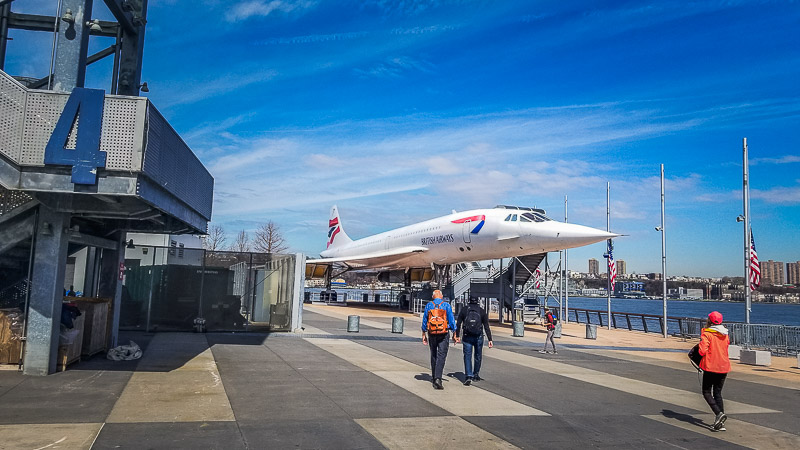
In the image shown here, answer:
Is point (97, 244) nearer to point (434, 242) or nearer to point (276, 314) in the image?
point (276, 314)

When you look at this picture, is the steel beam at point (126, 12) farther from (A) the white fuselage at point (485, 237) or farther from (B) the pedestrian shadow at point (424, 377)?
(A) the white fuselage at point (485, 237)

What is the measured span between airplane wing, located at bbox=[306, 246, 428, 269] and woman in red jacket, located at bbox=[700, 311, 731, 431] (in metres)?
24.9

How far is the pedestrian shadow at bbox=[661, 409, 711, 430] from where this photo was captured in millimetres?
7824

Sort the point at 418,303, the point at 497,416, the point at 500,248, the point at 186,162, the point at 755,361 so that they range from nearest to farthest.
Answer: the point at 497,416
the point at 186,162
the point at 755,361
the point at 500,248
the point at 418,303

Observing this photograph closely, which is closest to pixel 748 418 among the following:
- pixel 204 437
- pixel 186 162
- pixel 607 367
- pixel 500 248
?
pixel 607 367

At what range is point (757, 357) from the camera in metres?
16.2

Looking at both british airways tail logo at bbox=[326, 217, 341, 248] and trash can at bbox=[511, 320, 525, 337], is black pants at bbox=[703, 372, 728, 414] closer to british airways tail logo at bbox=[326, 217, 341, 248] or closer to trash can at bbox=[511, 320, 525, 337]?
trash can at bbox=[511, 320, 525, 337]

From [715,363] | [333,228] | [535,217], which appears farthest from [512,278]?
[333,228]

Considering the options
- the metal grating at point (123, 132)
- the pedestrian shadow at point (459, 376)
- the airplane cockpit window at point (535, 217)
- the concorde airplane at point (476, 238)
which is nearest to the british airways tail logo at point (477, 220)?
the concorde airplane at point (476, 238)

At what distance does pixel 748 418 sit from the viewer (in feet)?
27.6

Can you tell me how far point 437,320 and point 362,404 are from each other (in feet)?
7.61

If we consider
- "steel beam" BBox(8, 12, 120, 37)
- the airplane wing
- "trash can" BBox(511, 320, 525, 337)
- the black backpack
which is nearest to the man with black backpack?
the black backpack

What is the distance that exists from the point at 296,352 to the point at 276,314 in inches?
223

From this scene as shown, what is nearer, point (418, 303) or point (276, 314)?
point (276, 314)
